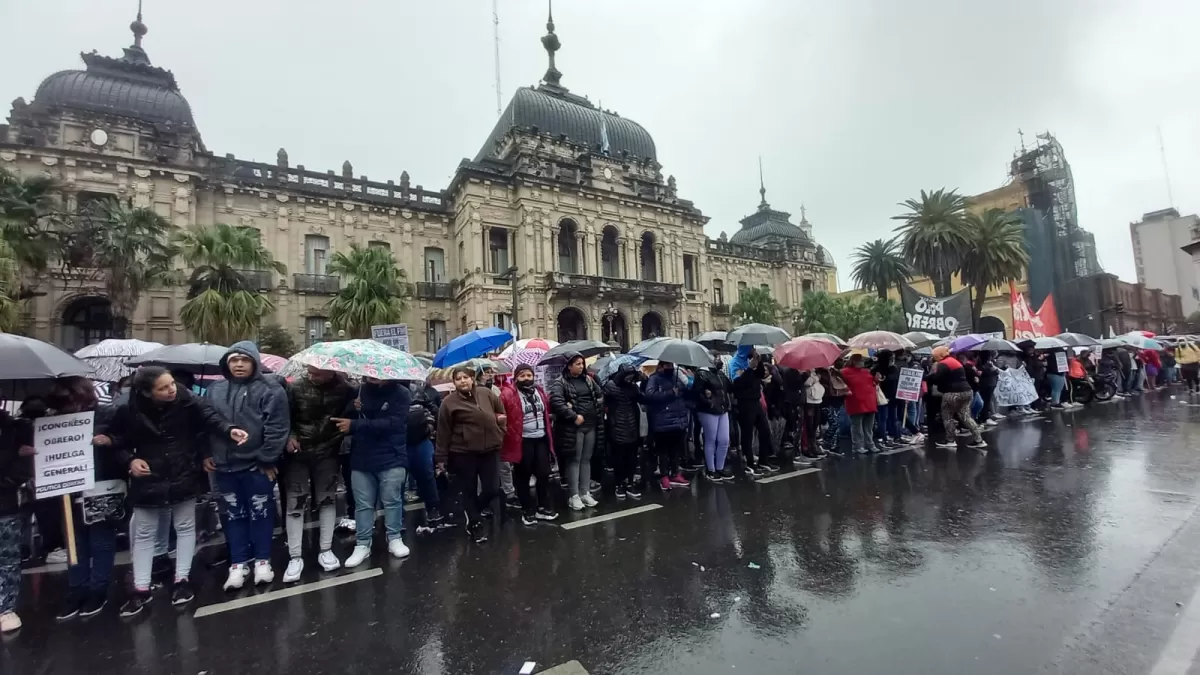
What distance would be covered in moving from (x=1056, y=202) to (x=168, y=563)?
63547 mm

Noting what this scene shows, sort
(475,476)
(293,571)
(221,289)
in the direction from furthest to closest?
(221,289) → (475,476) → (293,571)

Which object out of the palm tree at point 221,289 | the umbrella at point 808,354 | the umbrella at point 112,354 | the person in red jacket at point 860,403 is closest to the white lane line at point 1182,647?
the umbrella at point 808,354

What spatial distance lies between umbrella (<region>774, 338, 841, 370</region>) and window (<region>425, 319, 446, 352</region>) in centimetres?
2510

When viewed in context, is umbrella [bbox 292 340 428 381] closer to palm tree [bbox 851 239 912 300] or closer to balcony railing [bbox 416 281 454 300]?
balcony railing [bbox 416 281 454 300]

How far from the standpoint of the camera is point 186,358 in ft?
21.7

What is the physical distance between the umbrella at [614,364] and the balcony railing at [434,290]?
2246 cm

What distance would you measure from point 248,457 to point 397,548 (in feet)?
5.57

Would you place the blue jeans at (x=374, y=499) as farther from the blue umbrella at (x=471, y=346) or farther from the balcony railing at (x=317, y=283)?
the balcony railing at (x=317, y=283)

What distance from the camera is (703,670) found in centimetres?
308

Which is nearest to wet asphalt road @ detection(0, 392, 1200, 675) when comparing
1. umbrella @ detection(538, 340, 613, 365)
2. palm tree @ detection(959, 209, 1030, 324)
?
umbrella @ detection(538, 340, 613, 365)

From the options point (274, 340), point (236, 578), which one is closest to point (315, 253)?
point (274, 340)

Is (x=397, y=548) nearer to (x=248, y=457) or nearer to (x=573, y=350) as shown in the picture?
(x=248, y=457)

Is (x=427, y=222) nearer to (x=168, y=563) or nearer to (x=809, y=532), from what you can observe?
(x=168, y=563)

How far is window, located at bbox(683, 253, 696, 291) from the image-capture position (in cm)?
3788
